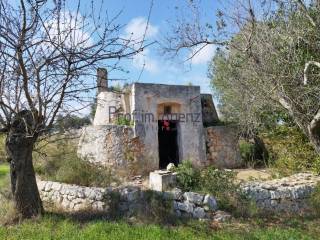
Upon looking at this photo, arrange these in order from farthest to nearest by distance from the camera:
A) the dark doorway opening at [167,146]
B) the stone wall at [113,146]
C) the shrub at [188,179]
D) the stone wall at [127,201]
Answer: the dark doorway opening at [167,146]
the stone wall at [113,146]
the shrub at [188,179]
the stone wall at [127,201]

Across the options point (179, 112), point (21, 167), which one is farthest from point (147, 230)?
point (179, 112)

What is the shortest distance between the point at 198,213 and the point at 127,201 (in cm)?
164

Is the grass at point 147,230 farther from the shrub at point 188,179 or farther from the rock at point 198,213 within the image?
the shrub at point 188,179

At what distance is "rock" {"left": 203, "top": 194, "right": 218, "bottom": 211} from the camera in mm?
7595

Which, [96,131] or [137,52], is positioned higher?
[137,52]

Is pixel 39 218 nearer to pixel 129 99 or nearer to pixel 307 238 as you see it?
pixel 307 238

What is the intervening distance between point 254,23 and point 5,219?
7.11 meters

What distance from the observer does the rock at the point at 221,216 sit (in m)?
7.24

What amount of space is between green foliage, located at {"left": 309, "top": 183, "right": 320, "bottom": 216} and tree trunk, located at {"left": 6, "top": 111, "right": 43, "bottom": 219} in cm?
594

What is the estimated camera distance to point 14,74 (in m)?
6.85

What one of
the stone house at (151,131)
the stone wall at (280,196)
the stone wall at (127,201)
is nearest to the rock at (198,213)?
the stone wall at (127,201)

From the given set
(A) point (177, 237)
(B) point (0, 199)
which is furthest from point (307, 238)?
(B) point (0, 199)

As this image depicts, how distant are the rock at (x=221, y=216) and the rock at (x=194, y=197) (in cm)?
45

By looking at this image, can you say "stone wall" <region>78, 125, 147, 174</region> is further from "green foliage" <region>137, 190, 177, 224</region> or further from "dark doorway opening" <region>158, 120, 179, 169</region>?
"green foliage" <region>137, 190, 177, 224</region>
